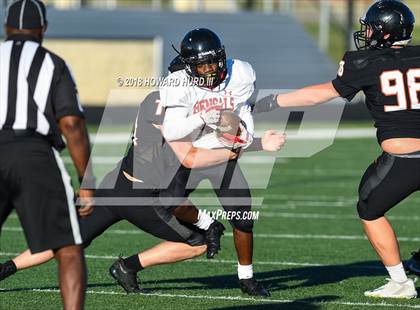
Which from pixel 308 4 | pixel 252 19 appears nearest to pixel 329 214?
pixel 252 19

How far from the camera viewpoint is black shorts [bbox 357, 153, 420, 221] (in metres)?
5.87

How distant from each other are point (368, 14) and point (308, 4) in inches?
971

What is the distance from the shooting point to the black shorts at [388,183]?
5.87 meters

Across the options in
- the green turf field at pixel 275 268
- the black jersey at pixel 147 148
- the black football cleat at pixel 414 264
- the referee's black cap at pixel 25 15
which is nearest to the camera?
the referee's black cap at pixel 25 15

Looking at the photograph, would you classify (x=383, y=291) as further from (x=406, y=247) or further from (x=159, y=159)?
(x=406, y=247)

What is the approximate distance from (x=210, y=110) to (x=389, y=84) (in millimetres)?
1080

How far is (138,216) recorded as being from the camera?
6.03 m

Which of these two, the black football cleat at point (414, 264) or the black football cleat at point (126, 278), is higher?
the black football cleat at point (126, 278)

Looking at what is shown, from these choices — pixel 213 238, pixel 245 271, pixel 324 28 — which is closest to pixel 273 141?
pixel 213 238

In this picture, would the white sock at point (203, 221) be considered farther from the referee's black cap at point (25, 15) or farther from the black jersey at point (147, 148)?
the referee's black cap at point (25, 15)

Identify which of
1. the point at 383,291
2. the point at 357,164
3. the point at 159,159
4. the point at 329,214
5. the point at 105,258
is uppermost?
the point at 159,159

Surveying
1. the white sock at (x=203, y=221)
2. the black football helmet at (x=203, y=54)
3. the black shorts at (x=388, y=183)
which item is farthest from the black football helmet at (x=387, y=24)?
the white sock at (x=203, y=221)

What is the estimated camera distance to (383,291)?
611cm

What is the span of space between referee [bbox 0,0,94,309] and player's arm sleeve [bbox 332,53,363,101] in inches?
78.9
